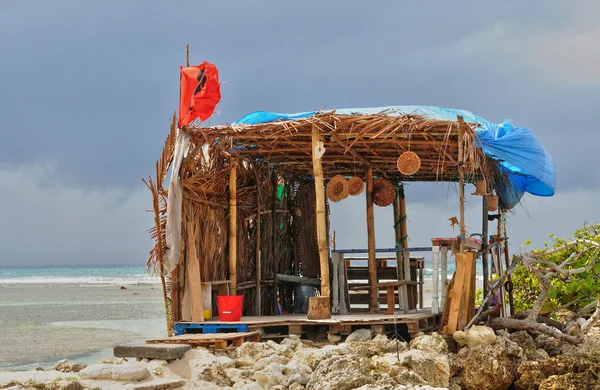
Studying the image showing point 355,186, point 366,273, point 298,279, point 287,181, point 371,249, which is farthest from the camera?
point 287,181

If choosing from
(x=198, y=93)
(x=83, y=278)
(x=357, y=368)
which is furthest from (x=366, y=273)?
(x=83, y=278)

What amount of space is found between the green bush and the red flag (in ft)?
19.2

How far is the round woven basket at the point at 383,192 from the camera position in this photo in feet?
43.0

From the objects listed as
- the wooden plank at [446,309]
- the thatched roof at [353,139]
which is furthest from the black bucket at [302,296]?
the wooden plank at [446,309]

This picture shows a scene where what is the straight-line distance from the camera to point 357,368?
739 cm

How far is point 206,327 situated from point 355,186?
4.01m

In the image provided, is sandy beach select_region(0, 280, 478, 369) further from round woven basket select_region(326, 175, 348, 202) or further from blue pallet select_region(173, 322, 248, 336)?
round woven basket select_region(326, 175, 348, 202)

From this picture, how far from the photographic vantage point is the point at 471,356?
9094mm

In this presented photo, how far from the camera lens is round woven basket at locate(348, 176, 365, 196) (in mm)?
12648

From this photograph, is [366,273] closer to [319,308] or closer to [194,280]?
[319,308]

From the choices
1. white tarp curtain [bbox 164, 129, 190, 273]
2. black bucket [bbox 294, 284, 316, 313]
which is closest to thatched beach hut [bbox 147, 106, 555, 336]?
white tarp curtain [bbox 164, 129, 190, 273]

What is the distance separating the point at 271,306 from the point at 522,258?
4.25m

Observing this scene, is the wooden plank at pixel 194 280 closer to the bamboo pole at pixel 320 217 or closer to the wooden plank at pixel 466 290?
the bamboo pole at pixel 320 217

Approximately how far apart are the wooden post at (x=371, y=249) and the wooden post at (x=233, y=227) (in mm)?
2217
